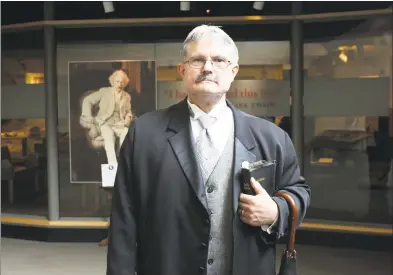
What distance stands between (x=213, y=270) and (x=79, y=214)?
4.82 metres

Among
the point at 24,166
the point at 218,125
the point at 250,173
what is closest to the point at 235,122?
the point at 218,125

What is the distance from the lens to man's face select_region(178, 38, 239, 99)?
1810 mm

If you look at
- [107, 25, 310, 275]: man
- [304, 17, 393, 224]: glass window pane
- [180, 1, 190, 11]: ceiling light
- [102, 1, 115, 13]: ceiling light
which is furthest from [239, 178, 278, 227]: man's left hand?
[102, 1, 115, 13]: ceiling light

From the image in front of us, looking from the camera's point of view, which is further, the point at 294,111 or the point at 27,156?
the point at 27,156

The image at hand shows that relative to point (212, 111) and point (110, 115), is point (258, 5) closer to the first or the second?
point (110, 115)

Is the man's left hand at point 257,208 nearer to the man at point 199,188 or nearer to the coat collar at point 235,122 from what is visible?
the man at point 199,188

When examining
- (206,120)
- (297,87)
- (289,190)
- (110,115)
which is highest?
(297,87)

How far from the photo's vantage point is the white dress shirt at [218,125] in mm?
1896

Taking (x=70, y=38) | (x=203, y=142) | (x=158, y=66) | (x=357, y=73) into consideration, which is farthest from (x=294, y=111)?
(x=203, y=142)

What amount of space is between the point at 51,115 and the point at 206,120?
4.77 metres

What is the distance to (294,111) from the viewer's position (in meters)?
6.14

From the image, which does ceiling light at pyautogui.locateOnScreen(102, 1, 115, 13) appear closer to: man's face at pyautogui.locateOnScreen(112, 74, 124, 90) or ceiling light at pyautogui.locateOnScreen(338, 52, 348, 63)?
man's face at pyautogui.locateOnScreen(112, 74, 124, 90)

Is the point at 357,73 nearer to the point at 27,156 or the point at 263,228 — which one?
the point at 27,156

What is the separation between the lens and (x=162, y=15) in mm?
6223
